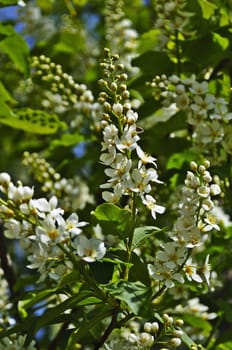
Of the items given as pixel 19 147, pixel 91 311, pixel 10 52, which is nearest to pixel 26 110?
pixel 10 52

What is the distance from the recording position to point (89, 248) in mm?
1985

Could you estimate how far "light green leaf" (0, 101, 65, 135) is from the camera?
10.2 ft

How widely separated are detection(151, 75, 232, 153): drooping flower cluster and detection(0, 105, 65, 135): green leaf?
2.05ft

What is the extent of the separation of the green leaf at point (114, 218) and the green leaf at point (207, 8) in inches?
42.3

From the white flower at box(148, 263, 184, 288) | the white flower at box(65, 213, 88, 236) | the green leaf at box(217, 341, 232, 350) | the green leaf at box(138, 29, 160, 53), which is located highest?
the white flower at box(65, 213, 88, 236)

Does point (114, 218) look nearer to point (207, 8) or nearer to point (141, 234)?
point (141, 234)

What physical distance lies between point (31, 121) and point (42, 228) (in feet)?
4.62

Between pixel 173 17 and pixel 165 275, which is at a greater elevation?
pixel 173 17

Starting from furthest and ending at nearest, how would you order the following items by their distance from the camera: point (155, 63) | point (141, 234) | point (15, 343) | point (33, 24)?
1. point (33, 24)
2. point (155, 63)
3. point (15, 343)
4. point (141, 234)

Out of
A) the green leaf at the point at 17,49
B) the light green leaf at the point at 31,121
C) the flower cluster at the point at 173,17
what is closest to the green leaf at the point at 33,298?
the light green leaf at the point at 31,121

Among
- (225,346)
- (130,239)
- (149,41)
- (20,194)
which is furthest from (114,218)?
(149,41)

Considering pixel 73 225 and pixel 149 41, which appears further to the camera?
pixel 149 41

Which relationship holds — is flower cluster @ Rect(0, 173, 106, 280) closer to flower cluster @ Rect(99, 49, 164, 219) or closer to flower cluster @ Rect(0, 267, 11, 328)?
flower cluster @ Rect(99, 49, 164, 219)

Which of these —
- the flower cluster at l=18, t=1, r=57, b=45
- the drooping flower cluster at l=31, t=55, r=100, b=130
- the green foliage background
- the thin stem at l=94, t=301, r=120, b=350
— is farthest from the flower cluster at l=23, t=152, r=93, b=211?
the flower cluster at l=18, t=1, r=57, b=45
